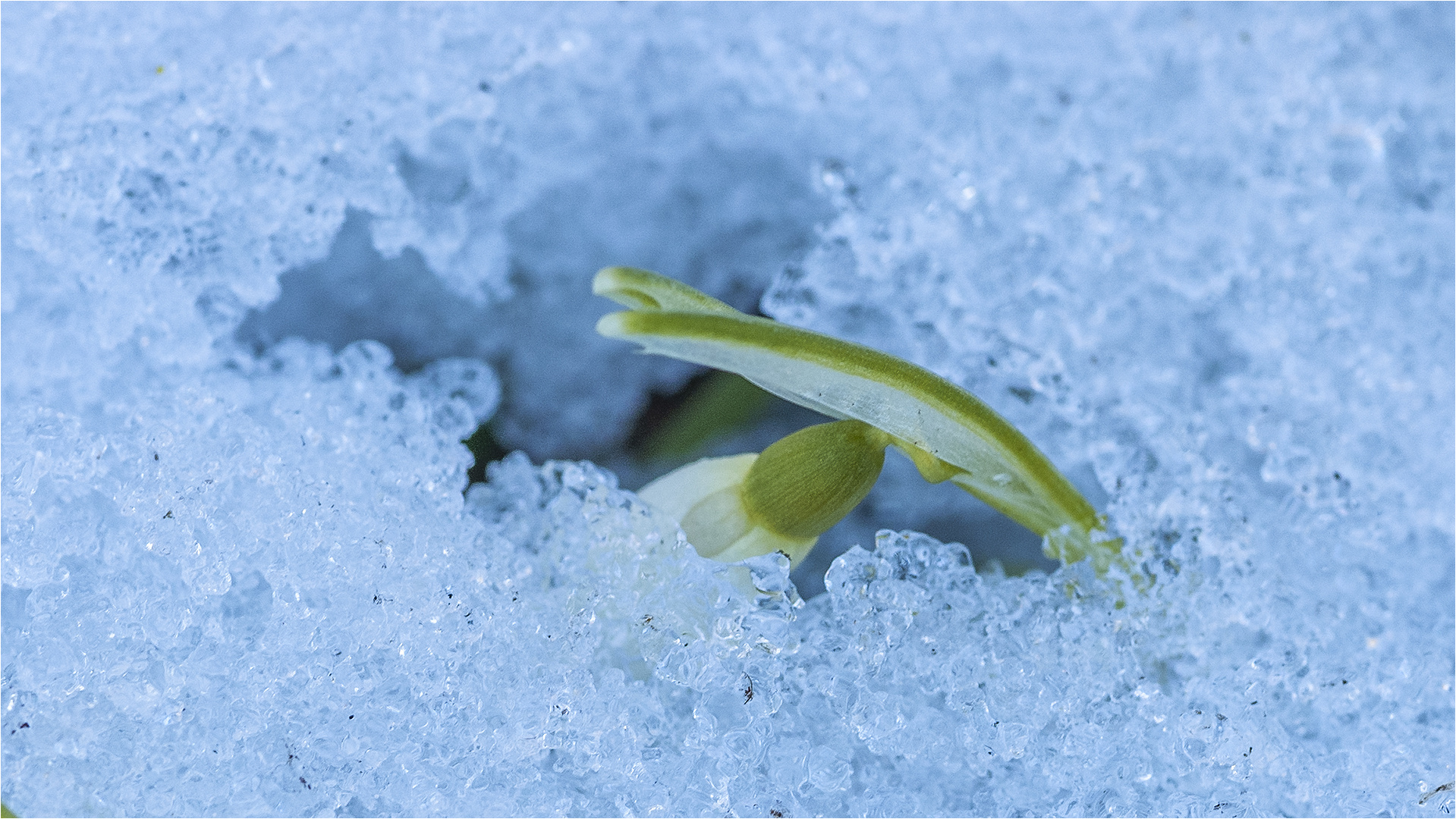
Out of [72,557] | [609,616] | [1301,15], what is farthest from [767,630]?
[1301,15]

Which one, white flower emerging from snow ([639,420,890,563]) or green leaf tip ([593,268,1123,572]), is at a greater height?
green leaf tip ([593,268,1123,572])

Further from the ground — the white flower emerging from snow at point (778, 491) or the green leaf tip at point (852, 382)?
the green leaf tip at point (852, 382)

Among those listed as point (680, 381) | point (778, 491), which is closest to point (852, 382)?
point (778, 491)

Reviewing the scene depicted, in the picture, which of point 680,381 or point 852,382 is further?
point 680,381

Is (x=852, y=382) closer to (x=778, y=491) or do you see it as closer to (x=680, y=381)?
(x=778, y=491)

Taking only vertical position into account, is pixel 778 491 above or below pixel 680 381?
above
